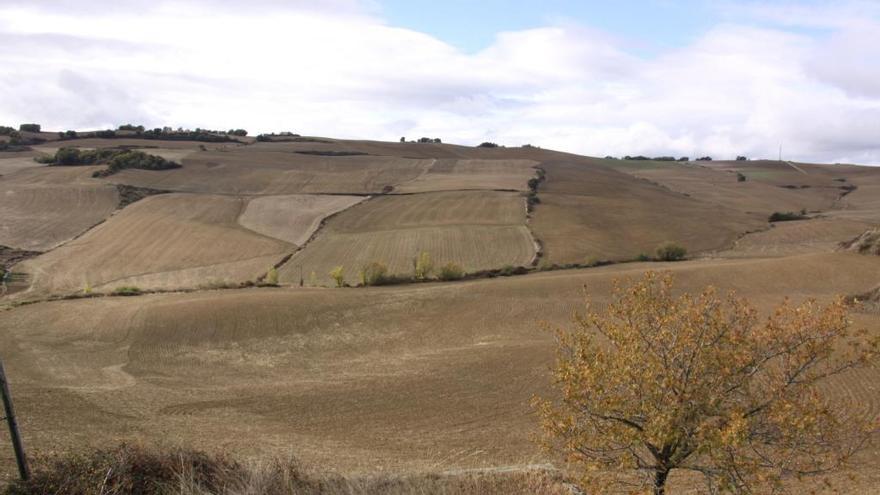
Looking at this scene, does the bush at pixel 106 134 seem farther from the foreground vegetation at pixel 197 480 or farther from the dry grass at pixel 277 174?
the foreground vegetation at pixel 197 480

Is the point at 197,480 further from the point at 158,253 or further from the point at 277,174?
the point at 277,174

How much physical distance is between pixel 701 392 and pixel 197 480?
35.5 feet

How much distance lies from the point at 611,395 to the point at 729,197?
11397 centimetres

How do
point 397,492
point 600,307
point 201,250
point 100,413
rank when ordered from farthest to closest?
1. point 201,250
2. point 600,307
3. point 100,413
4. point 397,492

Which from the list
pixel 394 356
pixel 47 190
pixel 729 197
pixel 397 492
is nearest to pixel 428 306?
pixel 394 356

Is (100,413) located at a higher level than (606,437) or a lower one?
lower

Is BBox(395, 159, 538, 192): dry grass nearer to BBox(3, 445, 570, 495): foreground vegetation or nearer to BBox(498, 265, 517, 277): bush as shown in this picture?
BBox(498, 265, 517, 277): bush

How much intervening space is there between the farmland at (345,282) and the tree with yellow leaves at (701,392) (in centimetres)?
528

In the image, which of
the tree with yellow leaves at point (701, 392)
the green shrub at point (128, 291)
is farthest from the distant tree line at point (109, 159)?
the tree with yellow leaves at point (701, 392)

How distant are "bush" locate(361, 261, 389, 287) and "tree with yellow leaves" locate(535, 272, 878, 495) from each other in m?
45.8

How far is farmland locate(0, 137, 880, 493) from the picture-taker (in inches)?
989

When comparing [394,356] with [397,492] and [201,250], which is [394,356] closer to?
[397,492]

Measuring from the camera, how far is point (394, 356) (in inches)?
1501

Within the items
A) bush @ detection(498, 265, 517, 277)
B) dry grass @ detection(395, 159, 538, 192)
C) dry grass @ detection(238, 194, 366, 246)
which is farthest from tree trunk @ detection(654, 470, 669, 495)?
dry grass @ detection(395, 159, 538, 192)
